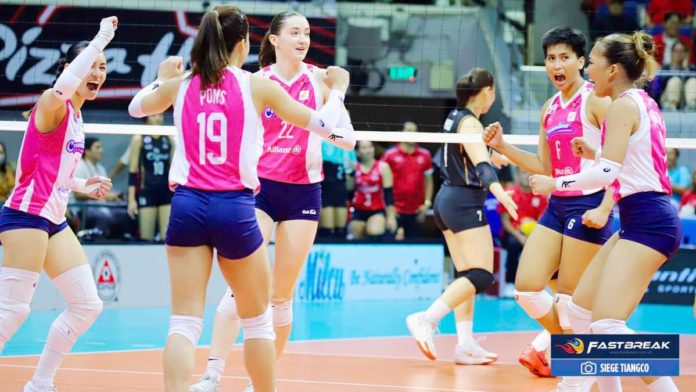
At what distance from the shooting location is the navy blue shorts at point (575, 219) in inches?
284

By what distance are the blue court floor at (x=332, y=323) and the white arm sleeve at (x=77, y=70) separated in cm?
356

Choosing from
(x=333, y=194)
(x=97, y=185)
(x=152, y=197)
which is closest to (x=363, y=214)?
(x=333, y=194)

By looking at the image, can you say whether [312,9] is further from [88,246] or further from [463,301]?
[463,301]

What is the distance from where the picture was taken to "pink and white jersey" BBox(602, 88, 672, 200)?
576 cm

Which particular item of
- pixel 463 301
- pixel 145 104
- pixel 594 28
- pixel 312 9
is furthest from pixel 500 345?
pixel 594 28

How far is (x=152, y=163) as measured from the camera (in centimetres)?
1345

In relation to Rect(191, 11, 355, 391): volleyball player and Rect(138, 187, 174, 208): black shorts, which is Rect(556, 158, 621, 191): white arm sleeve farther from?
Rect(138, 187, 174, 208): black shorts

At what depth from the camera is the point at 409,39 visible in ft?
54.7

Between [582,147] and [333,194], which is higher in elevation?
[582,147]

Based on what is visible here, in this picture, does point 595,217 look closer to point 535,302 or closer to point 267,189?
point 535,302

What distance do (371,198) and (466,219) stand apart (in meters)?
5.69

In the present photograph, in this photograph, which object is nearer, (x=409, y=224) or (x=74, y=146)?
(x=74, y=146)

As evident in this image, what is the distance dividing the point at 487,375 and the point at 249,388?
6.89 feet

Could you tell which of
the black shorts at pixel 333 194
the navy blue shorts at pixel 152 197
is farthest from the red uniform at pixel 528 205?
the navy blue shorts at pixel 152 197
